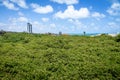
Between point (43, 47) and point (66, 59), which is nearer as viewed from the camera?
point (66, 59)

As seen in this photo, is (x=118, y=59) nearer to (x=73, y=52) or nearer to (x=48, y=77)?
(x=73, y=52)

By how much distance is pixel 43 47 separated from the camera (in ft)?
35.5

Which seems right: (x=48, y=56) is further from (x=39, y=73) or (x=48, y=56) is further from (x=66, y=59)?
(x=39, y=73)

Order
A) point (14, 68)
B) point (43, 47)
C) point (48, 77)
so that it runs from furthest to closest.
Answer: point (43, 47) < point (14, 68) < point (48, 77)

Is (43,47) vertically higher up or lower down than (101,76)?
higher up

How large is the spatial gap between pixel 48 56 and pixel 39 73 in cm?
194

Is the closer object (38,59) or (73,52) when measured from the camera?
(38,59)

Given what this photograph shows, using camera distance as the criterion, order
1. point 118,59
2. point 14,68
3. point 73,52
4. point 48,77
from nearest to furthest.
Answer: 1. point 48,77
2. point 14,68
3. point 118,59
4. point 73,52

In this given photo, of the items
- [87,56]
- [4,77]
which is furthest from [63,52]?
[4,77]

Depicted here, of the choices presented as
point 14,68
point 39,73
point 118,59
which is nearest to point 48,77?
point 39,73

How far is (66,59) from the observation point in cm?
852

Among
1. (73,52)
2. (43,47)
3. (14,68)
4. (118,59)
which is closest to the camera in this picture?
(14,68)

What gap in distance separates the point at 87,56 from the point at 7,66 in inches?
145

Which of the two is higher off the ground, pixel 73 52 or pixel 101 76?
pixel 73 52
